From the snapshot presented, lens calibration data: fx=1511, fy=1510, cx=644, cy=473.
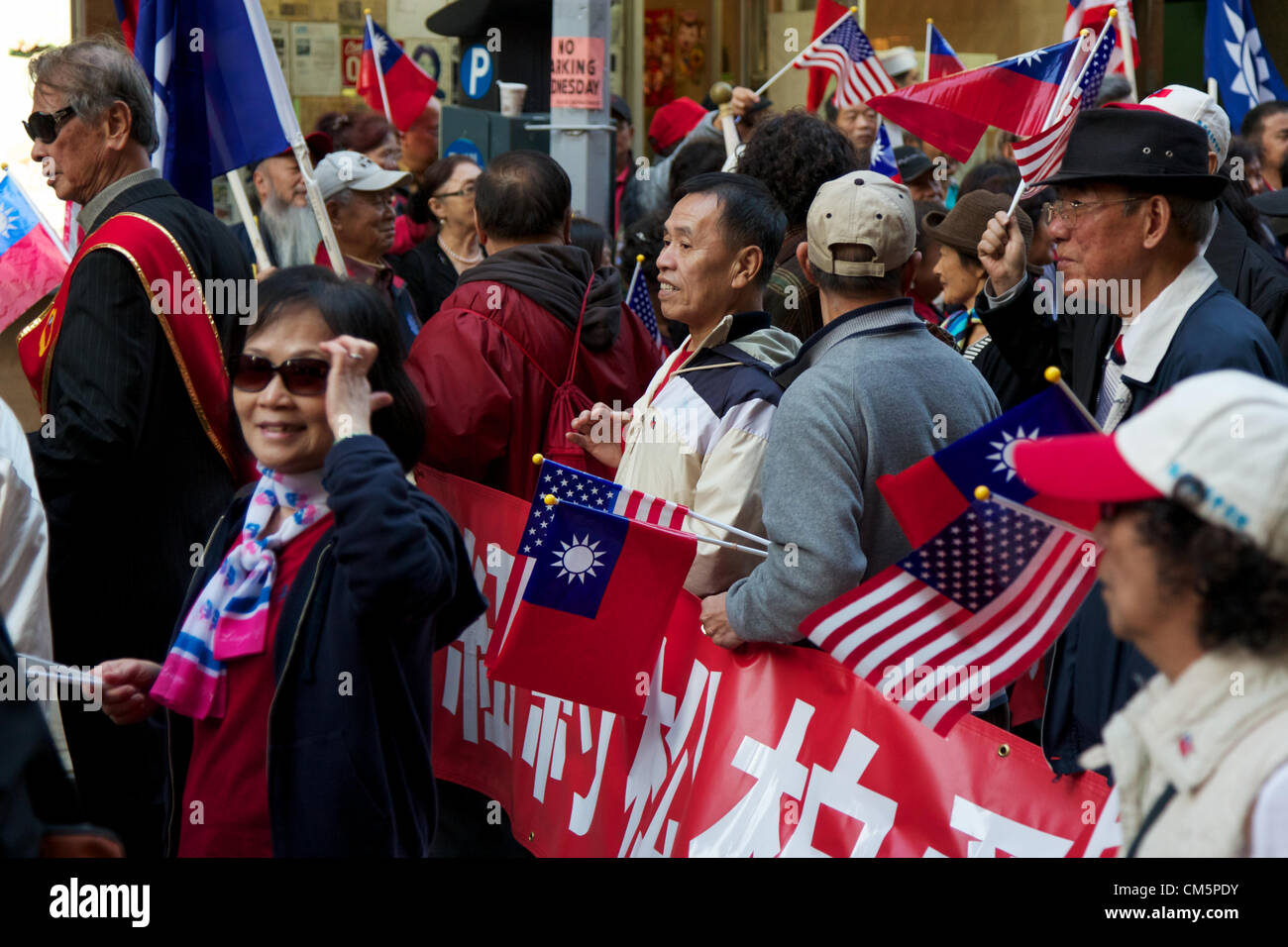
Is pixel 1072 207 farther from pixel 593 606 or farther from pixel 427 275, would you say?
pixel 427 275

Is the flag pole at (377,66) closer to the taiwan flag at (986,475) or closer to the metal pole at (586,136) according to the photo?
the metal pole at (586,136)

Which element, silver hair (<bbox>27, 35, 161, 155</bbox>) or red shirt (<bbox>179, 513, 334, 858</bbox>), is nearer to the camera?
red shirt (<bbox>179, 513, 334, 858</bbox>)

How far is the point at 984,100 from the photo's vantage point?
6.79 metres

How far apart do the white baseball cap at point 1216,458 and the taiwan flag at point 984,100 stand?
186 inches

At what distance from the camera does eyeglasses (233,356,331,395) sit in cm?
309

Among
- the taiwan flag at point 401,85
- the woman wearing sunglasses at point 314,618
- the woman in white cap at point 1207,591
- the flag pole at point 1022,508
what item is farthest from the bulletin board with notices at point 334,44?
the woman in white cap at point 1207,591

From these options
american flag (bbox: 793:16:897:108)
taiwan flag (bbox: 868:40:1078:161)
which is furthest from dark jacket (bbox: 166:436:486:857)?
american flag (bbox: 793:16:897:108)

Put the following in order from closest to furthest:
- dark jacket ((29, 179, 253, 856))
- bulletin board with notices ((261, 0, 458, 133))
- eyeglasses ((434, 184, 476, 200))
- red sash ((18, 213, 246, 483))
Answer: dark jacket ((29, 179, 253, 856))
red sash ((18, 213, 246, 483))
eyeglasses ((434, 184, 476, 200))
bulletin board with notices ((261, 0, 458, 133))

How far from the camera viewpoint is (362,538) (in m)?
2.80

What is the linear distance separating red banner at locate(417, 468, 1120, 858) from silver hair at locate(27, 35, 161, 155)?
5.78 ft

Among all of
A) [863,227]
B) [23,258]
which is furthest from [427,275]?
[863,227]

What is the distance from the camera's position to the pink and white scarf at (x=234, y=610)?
3068mm

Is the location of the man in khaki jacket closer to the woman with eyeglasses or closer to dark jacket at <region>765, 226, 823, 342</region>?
dark jacket at <region>765, 226, 823, 342</region>
